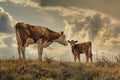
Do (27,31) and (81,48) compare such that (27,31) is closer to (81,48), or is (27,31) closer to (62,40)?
(62,40)

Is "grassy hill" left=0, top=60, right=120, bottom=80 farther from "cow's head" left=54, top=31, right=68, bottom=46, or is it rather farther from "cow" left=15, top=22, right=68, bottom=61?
"cow's head" left=54, top=31, right=68, bottom=46

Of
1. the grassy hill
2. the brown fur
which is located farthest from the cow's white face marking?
the grassy hill

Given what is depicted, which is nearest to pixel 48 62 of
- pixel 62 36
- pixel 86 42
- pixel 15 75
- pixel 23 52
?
pixel 23 52

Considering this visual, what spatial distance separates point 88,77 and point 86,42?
553 inches

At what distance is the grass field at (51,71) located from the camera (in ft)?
72.5

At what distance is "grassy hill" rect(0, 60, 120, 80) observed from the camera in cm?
2209

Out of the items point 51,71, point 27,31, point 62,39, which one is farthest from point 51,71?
point 62,39

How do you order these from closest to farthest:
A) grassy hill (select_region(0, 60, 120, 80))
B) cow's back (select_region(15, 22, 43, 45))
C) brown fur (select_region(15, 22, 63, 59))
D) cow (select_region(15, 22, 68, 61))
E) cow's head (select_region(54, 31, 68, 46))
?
1. grassy hill (select_region(0, 60, 120, 80))
2. cow (select_region(15, 22, 68, 61))
3. brown fur (select_region(15, 22, 63, 59))
4. cow's back (select_region(15, 22, 43, 45))
5. cow's head (select_region(54, 31, 68, 46))

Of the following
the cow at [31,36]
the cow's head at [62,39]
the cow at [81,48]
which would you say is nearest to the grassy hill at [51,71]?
the cow at [31,36]

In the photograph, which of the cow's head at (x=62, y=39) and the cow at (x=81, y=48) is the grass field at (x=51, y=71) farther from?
the cow at (x=81, y=48)

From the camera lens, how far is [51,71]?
23.5 metres

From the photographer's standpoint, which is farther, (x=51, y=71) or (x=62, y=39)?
(x=62, y=39)

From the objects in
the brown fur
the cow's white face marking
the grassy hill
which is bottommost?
the grassy hill

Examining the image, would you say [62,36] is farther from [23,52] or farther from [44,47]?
[23,52]
